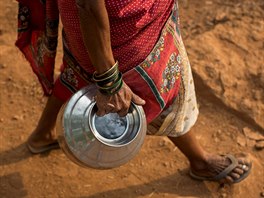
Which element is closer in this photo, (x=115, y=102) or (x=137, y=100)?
(x=115, y=102)

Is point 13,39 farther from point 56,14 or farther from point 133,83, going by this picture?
point 133,83

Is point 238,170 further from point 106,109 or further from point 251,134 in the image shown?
point 106,109

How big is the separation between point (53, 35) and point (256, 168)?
1.28 metres

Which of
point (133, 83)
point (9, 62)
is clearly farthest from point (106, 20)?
point (9, 62)

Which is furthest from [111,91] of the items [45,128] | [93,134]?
[45,128]

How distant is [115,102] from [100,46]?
8.3 inches

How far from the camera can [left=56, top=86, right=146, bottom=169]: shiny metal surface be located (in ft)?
5.47

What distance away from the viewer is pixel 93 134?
5.49ft

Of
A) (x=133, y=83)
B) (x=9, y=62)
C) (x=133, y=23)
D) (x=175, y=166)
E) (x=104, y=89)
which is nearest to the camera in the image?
(x=104, y=89)

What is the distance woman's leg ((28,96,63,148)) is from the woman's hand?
0.76m

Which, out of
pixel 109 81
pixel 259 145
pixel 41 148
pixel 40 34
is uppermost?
pixel 109 81

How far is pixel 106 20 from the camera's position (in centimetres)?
150

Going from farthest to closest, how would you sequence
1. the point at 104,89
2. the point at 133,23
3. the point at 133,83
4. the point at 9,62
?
the point at 9,62 → the point at 133,83 → the point at 133,23 → the point at 104,89

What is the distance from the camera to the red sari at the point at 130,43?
172cm
